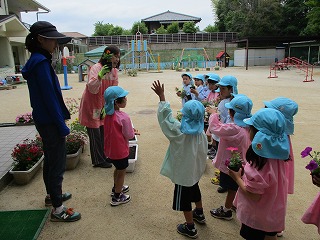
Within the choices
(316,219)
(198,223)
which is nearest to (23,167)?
(198,223)

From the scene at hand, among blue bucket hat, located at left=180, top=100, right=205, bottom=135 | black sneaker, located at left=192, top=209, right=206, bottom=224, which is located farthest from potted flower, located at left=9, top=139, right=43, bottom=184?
blue bucket hat, located at left=180, top=100, right=205, bottom=135

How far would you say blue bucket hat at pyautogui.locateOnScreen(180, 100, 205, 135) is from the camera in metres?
2.45

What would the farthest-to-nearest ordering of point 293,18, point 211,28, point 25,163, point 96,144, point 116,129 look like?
point 211,28 < point 293,18 < point 96,144 < point 25,163 < point 116,129

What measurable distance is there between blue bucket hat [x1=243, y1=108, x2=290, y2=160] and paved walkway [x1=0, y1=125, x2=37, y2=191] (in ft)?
10.7

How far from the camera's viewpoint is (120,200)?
3.27m

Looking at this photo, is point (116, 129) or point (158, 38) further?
point (158, 38)

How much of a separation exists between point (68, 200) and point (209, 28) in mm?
46240

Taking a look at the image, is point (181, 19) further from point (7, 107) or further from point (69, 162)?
point (69, 162)

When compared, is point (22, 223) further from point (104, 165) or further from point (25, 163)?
point (104, 165)

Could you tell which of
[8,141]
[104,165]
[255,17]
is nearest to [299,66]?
[255,17]

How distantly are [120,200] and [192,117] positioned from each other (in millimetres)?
1460

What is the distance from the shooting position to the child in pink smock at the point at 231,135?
2.76 m

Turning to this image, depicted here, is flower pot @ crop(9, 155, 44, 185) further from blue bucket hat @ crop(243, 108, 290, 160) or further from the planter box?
blue bucket hat @ crop(243, 108, 290, 160)

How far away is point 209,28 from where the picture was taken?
4575 centimetres
